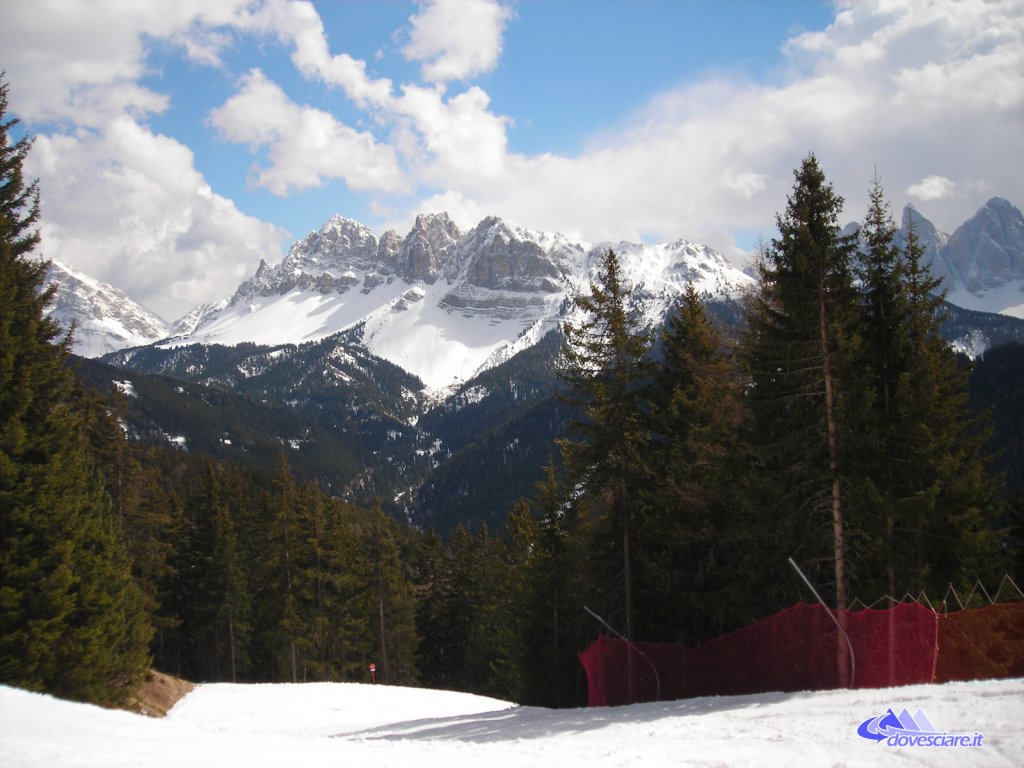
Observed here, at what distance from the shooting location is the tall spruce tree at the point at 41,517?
1661 centimetres

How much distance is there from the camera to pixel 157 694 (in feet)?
92.5

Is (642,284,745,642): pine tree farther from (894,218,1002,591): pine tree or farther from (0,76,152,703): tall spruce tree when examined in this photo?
(0,76,152,703): tall spruce tree

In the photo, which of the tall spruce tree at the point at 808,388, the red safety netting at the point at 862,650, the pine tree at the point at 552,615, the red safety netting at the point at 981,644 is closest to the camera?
the red safety netting at the point at 981,644

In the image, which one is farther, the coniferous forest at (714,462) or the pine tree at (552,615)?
the pine tree at (552,615)

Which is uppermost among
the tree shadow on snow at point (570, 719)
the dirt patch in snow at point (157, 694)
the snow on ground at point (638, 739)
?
the snow on ground at point (638, 739)

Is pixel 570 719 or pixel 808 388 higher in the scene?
pixel 808 388

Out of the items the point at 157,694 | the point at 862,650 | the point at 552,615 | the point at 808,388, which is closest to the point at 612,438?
the point at 808,388

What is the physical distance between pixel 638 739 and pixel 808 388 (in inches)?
330
